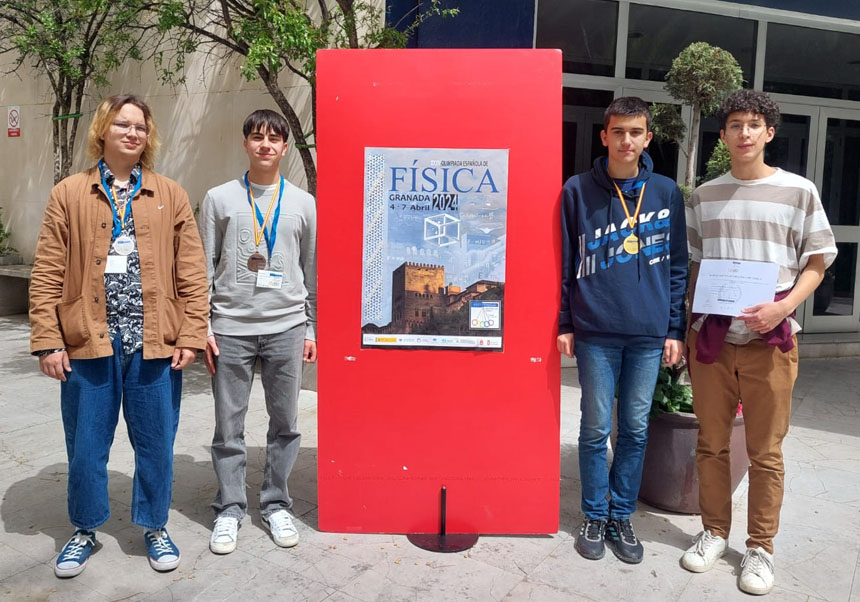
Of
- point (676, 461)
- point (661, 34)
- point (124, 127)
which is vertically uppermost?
point (661, 34)

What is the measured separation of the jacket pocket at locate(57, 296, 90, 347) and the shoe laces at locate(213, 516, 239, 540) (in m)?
1.02

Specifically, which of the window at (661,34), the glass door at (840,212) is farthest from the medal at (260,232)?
the glass door at (840,212)

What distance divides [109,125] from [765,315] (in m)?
2.73

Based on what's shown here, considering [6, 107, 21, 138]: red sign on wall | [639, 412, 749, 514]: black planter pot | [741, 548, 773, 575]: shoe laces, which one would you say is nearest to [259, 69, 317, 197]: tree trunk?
[639, 412, 749, 514]: black planter pot

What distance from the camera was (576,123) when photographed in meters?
7.03

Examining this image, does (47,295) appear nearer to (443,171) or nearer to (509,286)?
(443,171)

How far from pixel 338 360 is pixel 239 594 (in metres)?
1.05

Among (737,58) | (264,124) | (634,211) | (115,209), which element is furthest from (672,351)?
(737,58)

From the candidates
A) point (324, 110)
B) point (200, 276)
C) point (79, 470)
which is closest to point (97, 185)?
point (200, 276)

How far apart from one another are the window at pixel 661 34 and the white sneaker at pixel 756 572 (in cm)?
529

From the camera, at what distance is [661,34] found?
23.2ft

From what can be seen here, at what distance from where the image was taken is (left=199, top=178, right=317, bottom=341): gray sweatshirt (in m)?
3.17

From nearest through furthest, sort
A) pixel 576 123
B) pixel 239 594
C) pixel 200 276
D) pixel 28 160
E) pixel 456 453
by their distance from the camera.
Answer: pixel 239 594
pixel 200 276
pixel 456 453
pixel 576 123
pixel 28 160

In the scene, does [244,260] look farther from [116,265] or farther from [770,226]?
[770,226]
